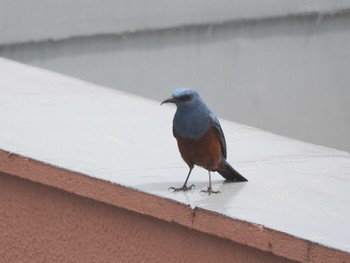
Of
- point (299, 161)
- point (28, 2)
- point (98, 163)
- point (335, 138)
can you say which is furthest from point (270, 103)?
point (98, 163)

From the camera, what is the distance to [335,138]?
8.84 metres

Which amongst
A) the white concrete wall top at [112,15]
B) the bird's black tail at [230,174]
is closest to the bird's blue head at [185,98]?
the bird's black tail at [230,174]

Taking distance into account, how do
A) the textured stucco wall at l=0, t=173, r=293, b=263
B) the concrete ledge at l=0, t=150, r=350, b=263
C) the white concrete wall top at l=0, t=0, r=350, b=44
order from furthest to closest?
the white concrete wall top at l=0, t=0, r=350, b=44
the textured stucco wall at l=0, t=173, r=293, b=263
the concrete ledge at l=0, t=150, r=350, b=263

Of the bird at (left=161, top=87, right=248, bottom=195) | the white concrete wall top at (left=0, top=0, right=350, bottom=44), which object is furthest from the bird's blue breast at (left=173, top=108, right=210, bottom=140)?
the white concrete wall top at (left=0, top=0, right=350, bottom=44)

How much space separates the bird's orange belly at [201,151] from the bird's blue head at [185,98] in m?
0.11

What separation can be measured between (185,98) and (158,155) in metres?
0.57

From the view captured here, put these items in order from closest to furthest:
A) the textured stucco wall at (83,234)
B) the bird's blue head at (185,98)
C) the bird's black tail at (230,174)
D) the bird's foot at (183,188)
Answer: the textured stucco wall at (83,234), the bird's foot at (183,188), the bird's blue head at (185,98), the bird's black tail at (230,174)

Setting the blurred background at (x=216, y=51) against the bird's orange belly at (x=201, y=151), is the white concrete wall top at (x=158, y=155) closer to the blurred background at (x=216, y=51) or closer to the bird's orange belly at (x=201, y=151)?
the bird's orange belly at (x=201, y=151)

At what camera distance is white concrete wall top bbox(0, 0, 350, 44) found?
26.7 ft

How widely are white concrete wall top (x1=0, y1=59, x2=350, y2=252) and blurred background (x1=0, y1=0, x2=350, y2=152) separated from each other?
1688 mm

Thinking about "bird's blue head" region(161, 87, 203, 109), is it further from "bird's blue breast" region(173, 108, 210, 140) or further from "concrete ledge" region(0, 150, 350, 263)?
"concrete ledge" region(0, 150, 350, 263)

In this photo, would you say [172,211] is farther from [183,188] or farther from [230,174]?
[230,174]

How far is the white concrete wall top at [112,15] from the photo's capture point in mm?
8141

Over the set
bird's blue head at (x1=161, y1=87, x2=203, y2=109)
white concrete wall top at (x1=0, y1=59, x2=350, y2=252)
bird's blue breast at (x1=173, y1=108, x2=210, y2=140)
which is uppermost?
bird's blue head at (x1=161, y1=87, x2=203, y2=109)
